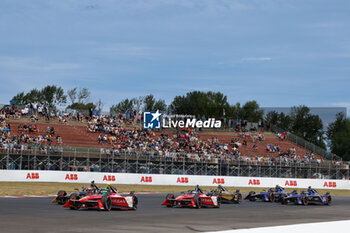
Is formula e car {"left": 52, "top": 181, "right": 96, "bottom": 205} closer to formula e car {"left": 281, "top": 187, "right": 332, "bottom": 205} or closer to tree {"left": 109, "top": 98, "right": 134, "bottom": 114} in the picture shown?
formula e car {"left": 281, "top": 187, "right": 332, "bottom": 205}

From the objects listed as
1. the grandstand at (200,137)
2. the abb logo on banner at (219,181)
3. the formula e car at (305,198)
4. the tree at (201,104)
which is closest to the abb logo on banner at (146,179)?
the abb logo on banner at (219,181)

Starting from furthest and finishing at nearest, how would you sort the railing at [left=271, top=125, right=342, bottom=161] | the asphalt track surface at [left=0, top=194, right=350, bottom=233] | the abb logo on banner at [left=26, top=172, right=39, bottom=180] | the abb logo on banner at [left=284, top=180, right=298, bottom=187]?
the railing at [left=271, top=125, right=342, bottom=161] < the abb logo on banner at [left=284, top=180, right=298, bottom=187] < the abb logo on banner at [left=26, top=172, right=39, bottom=180] < the asphalt track surface at [left=0, top=194, right=350, bottom=233]

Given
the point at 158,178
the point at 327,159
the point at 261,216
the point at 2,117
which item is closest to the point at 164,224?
the point at 261,216

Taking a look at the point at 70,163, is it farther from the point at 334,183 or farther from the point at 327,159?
the point at 327,159

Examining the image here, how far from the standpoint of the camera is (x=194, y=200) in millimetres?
23031

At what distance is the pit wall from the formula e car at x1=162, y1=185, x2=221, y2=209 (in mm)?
20814

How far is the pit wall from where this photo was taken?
41.7 m

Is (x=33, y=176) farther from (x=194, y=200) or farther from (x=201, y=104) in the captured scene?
(x=201, y=104)

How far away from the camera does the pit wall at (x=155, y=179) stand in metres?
41.7

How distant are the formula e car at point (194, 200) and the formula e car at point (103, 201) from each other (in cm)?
283

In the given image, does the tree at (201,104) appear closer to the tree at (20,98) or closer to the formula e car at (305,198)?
the tree at (20,98)

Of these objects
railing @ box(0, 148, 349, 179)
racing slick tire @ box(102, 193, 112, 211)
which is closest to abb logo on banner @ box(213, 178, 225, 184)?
railing @ box(0, 148, 349, 179)

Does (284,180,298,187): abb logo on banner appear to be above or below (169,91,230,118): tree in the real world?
below

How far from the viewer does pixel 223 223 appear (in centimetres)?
1641
